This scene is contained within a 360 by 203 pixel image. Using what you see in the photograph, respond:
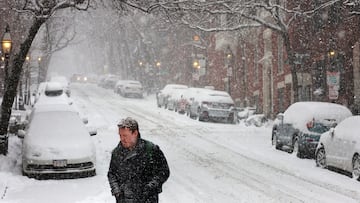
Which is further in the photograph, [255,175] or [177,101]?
[177,101]

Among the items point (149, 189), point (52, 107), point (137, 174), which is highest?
point (52, 107)

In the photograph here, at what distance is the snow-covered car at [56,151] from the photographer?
13664 millimetres

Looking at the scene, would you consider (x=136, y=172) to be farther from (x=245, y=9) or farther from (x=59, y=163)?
(x=245, y=9)

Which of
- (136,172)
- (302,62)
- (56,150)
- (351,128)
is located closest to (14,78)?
(56,150)

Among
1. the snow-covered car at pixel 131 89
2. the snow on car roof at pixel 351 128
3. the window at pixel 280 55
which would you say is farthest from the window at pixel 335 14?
the snow-covered car at pixel 131 89

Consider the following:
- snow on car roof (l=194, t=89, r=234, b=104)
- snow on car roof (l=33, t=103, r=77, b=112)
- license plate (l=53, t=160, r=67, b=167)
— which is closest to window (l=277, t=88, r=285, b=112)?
snow on car roof (l=194, t=89, r=234, b=104)

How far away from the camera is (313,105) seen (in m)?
18.1

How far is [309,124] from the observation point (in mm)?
17391

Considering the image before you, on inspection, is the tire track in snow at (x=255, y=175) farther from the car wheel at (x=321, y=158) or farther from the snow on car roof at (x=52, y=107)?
the snow on car roof at (x=52, y=107)

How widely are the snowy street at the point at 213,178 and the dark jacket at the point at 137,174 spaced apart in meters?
5.16

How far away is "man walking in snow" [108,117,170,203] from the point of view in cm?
589

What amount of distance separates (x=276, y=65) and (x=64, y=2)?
20.6m

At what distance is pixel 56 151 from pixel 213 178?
3.80 metres

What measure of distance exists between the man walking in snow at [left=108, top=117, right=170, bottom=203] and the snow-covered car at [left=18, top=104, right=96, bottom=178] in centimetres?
803
